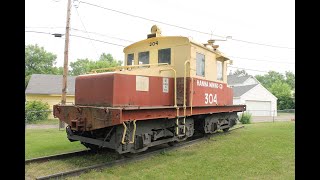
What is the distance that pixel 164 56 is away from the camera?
367 inches

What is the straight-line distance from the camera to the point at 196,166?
6.91m

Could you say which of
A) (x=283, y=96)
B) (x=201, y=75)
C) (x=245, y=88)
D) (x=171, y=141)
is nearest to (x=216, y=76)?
(x=201, y=75)

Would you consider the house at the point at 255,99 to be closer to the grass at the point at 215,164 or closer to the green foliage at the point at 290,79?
the grass at the point at 215,164

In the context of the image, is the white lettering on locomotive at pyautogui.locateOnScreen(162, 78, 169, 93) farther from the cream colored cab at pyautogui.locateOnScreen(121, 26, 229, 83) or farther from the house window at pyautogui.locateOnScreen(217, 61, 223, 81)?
the house window at pyautogui.locateOnScreen(217, 61, 223, 81)

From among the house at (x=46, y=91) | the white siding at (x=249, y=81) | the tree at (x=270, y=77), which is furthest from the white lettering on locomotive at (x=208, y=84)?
the tree at (x=270, y=77)

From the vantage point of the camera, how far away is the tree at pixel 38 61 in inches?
2181

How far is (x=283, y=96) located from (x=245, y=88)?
50.9ft

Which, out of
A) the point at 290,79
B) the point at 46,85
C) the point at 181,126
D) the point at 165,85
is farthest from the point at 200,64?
the point at 290,79

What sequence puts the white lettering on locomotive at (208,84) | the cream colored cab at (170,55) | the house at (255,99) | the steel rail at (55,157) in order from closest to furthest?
the steel rail at (55,157)
the cream colored cab at (170,55)
the white lettering on locomotive at (208,84)
the house at (255,99)

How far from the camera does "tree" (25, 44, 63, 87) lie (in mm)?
55409

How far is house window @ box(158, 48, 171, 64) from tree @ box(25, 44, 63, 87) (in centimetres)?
5126

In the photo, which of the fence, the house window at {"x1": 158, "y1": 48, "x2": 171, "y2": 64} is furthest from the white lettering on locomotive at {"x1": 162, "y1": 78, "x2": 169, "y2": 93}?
the fence

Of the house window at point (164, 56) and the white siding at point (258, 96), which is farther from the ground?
the house window at point (164, 56)
